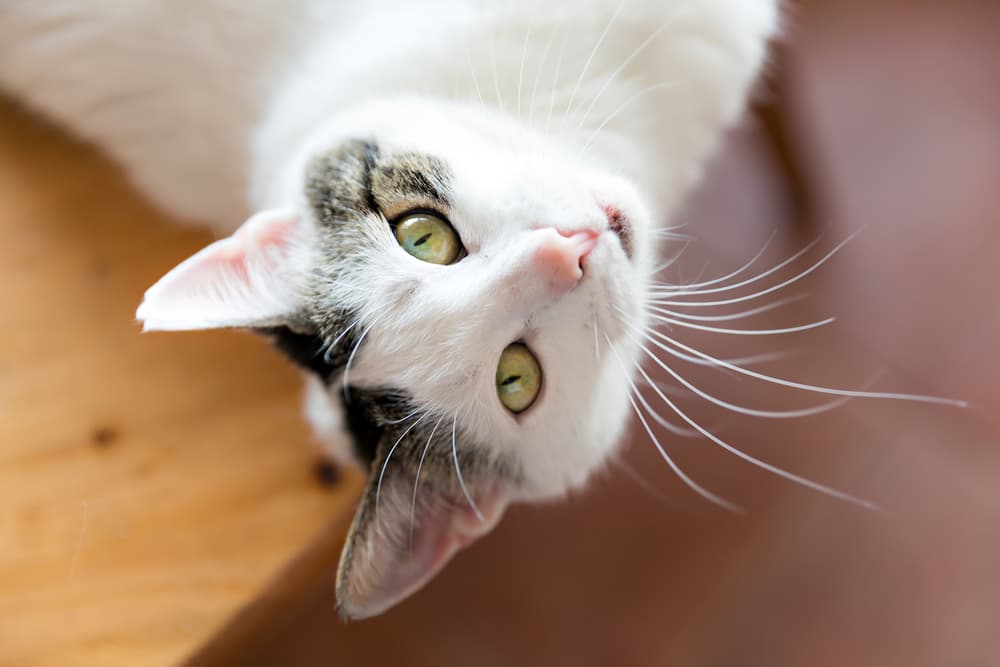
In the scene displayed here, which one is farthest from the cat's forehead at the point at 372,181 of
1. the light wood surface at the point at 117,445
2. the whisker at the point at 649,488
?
the whisker at the point at 649,488

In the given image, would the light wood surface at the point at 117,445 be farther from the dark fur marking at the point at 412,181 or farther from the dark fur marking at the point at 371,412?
the dark fur marking at the point at 412,181

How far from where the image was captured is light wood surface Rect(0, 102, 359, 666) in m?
1.01

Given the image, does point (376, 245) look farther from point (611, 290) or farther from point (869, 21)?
point (869, 21)

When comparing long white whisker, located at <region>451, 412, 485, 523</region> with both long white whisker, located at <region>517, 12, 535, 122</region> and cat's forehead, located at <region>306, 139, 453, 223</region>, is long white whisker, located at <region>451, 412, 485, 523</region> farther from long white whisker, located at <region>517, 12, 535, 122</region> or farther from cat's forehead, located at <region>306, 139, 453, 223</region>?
long white whisker, located at <region>517, 12, 535, 122</region>

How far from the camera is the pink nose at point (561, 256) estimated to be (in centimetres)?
76

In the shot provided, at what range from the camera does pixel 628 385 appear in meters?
1.01

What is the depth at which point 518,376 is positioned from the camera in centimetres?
90

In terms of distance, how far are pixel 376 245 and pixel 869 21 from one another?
216 centimetres

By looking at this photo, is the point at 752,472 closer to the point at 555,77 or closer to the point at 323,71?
the point at 555,77

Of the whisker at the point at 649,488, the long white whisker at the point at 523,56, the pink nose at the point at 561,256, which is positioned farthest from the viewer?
the whisker at the point at 649,488

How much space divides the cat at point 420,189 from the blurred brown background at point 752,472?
170 millimetres

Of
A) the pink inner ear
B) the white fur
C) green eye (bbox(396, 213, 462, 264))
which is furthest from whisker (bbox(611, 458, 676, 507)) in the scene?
green eye (bbox(396, 213, 462, 264))

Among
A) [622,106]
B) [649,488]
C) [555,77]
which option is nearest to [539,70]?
[555,77]

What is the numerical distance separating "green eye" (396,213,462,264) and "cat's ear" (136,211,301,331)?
0.16 metres
